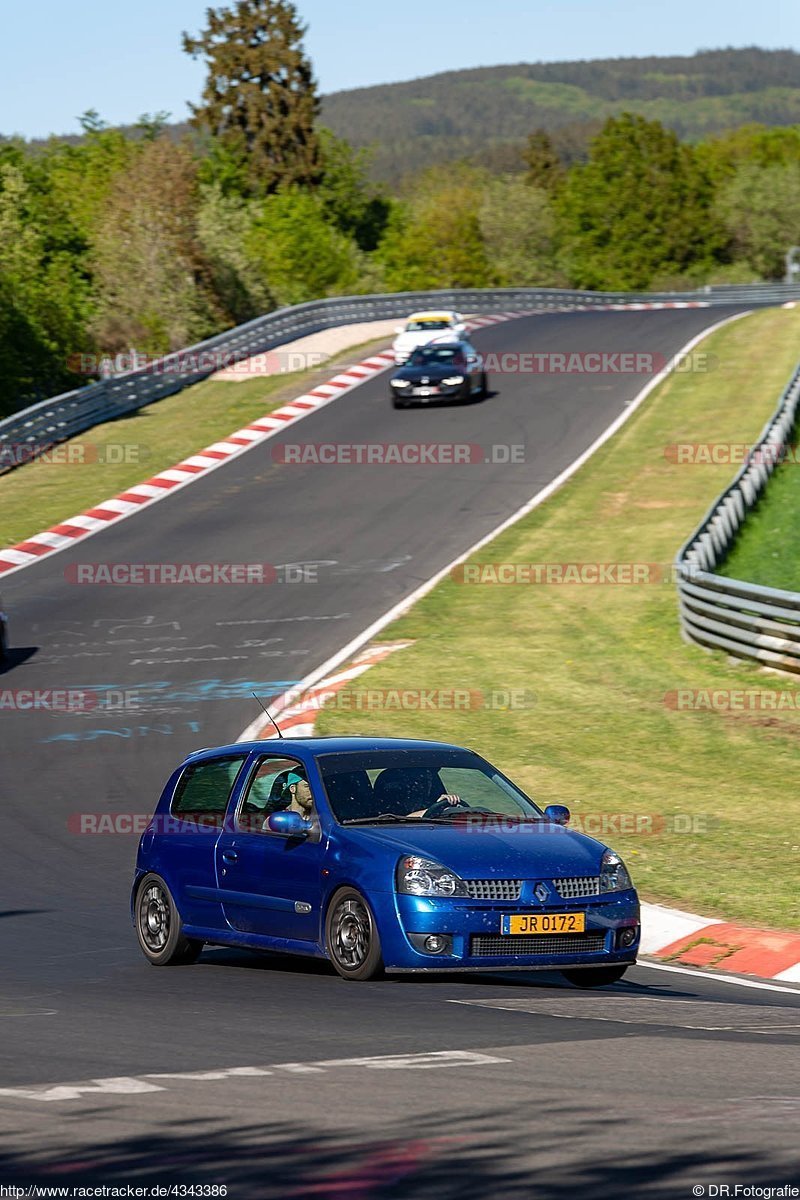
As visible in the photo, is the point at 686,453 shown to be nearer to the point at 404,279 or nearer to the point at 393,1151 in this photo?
the point at 393,1151

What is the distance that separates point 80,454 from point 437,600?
15.8 m

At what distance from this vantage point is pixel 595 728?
20.0m

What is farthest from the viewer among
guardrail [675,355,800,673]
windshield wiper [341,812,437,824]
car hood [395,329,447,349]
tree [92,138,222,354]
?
tree [92,138,222,354]

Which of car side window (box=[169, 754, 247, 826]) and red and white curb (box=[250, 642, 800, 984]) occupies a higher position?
car side window (box=[169, 754, 247, 826])

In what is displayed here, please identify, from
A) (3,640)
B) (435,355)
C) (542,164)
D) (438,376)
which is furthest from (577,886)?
(542,164)

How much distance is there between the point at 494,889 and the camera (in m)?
9.98

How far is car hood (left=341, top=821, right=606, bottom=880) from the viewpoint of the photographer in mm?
10016

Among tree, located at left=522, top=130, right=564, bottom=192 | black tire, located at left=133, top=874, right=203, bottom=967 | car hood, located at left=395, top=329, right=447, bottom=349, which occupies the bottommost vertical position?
black tire, located at left=133, top=874, right=203, bottom=967

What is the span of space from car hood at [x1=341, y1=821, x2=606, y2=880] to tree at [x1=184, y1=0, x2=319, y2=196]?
96.8 meters

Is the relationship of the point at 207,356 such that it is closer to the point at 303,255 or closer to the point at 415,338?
the point at 415,338

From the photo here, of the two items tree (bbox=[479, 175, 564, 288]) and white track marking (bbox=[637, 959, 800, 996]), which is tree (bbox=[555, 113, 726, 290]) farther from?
white track marking (bbox=[637, 959, 800, 996])

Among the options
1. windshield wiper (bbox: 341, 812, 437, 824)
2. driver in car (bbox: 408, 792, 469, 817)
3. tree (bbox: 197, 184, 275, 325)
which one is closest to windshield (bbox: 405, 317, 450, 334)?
tree (bbox: 197, 184, 275, 325)

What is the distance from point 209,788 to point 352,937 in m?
1.65

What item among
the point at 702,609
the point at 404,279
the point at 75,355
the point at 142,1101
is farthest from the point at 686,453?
the point at 404,279
